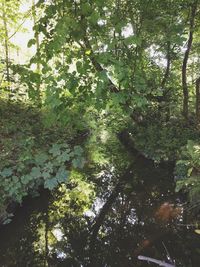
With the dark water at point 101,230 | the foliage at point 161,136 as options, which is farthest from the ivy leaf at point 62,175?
the foliage at point 161,136

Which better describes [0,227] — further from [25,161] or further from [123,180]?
[123,180]

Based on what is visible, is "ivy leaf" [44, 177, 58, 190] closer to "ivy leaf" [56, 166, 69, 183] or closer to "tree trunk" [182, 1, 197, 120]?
"ivy leaf" [56, 166, 69, 183]

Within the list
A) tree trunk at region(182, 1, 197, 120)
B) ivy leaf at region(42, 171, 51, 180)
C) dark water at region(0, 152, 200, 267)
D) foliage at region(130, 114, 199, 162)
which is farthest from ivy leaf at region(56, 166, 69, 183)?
tree trunk at region(182, 1, 197, 120)

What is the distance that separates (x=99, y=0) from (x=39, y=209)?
598cm

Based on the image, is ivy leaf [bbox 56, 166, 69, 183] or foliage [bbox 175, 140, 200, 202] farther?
foliage [bbox 175, 140, 200, 202]

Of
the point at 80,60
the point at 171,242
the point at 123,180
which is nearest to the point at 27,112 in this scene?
the point at 123,180

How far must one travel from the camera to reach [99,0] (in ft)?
7.04

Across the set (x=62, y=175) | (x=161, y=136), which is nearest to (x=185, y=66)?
(x=161, y=136)

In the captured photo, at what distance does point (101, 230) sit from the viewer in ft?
21.8

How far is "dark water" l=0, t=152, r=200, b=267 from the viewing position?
5609mm

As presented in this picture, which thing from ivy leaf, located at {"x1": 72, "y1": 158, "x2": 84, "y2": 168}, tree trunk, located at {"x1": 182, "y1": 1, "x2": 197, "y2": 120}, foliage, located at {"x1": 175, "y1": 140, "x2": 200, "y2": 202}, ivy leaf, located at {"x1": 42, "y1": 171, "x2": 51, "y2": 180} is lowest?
ivy leaf, located at {"x1": 42, "y1": 171, "x2": 51, "y2": 180}

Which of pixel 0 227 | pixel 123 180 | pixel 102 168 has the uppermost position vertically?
pixel 102 168

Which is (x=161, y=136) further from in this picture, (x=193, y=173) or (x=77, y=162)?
(x=77, y=162)

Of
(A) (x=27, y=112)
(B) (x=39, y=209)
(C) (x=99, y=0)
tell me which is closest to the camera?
(C) (x=99, y=0)
